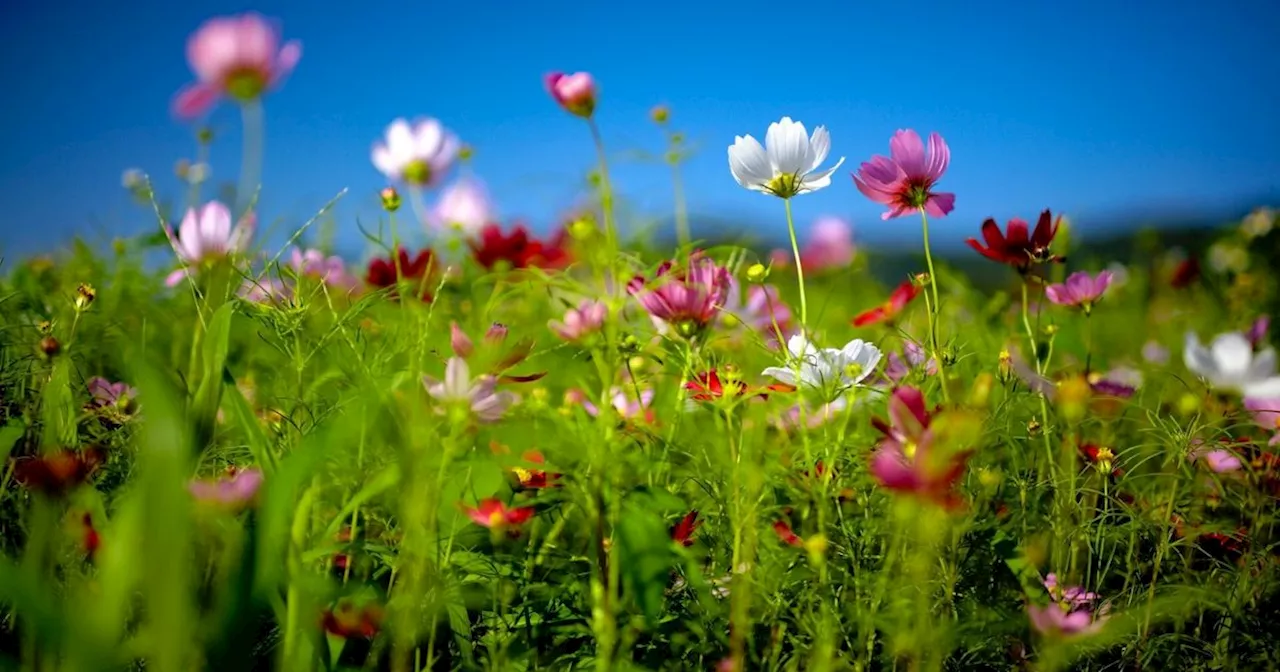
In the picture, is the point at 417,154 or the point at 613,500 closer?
the point at 613,500

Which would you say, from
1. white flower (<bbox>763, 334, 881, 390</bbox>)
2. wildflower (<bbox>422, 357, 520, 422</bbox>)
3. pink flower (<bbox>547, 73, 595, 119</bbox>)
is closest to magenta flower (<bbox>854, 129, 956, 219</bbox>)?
white flower (<bbox>763, 334, 881, 390</bbox>)

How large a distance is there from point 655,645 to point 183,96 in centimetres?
64

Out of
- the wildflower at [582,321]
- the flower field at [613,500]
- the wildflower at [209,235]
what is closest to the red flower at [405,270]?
the flower field at [613,500]

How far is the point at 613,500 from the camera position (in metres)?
0.67

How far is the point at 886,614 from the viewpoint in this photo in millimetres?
684

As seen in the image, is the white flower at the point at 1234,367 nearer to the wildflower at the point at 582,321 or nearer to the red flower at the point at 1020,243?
the red flower at the point at 1020,243

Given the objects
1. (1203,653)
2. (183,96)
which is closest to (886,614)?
(1203,653)

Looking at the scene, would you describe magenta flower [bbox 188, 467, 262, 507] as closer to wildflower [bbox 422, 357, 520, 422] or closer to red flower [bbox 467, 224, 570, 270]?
wildflower [bbox 422, 357, 520, 422]

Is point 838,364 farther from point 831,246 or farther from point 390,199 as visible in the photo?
point 831,246

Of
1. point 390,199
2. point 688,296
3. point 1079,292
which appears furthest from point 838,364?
point 390,199

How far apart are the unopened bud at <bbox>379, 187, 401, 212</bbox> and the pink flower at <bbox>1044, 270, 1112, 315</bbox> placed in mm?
779

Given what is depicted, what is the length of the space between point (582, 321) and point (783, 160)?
25cm

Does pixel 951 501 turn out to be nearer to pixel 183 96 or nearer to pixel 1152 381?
pixel 183 96

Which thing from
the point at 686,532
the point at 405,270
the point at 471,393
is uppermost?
the point at 405,270
